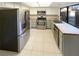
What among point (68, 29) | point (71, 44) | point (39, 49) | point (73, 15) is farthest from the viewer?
point (73, 15)

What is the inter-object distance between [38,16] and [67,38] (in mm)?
8114

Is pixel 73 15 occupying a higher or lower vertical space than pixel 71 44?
higher

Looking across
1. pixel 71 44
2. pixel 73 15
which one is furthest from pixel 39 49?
pixel 73 15

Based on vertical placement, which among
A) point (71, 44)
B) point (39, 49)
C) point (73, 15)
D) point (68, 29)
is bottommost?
point (39, 49)

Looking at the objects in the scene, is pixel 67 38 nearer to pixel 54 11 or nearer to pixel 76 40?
pixel 76 40

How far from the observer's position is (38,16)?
38.8 feet

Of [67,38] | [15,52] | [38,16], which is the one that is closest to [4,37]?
[15,52]

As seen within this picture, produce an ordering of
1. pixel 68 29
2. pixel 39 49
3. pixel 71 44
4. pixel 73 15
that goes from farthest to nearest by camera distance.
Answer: pixel 73 15
pixel 39 49
pixel 68 29
pixel 71 44

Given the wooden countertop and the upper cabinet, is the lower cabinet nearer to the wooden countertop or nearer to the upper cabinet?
the wooden countertop

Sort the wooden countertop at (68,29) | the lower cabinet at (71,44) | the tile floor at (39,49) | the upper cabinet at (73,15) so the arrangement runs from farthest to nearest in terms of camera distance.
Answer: the upper cabinet at (73,15)
the tile floor at (39,49)
the wooden countertop at (68,29)
the lower cabinet at (71,44)

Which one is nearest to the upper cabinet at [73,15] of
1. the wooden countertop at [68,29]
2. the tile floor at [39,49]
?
the wooden countertop at [68,29]

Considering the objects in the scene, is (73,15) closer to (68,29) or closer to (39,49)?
(68,29)

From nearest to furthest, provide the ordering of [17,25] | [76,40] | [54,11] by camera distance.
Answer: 1. [76,40]
2. [17,25]
3. [54,11]

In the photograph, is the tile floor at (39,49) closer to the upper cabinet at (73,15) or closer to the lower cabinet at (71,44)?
the lower cabinet at (71,44)
